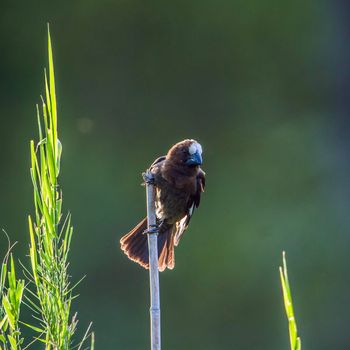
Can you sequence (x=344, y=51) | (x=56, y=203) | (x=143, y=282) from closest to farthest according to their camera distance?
(x=56, y=203)
(x=143, y=282)
(x=344, y=51)

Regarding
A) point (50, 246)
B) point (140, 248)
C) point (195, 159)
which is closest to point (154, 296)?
point (50, 246)

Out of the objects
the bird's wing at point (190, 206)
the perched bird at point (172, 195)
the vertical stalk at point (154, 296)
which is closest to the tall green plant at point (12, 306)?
the vertical stalk at point (154, 296)

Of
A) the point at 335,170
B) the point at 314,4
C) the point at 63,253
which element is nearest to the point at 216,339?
the point at 335,170

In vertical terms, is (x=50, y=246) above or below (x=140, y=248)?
Answer: below

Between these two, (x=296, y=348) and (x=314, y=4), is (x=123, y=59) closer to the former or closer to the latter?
(x=314, y=4)

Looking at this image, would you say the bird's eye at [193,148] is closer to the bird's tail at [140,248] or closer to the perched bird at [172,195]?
the perched bird at [172,195]

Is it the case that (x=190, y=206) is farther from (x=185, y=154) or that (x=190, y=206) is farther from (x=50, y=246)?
(x=50, y=246)

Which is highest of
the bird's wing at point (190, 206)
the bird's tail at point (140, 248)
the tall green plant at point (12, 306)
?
the bird's wing at point (190, 206)

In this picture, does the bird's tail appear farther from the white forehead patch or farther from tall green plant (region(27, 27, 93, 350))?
tall green plant (region(27, 27, 93, 350))
